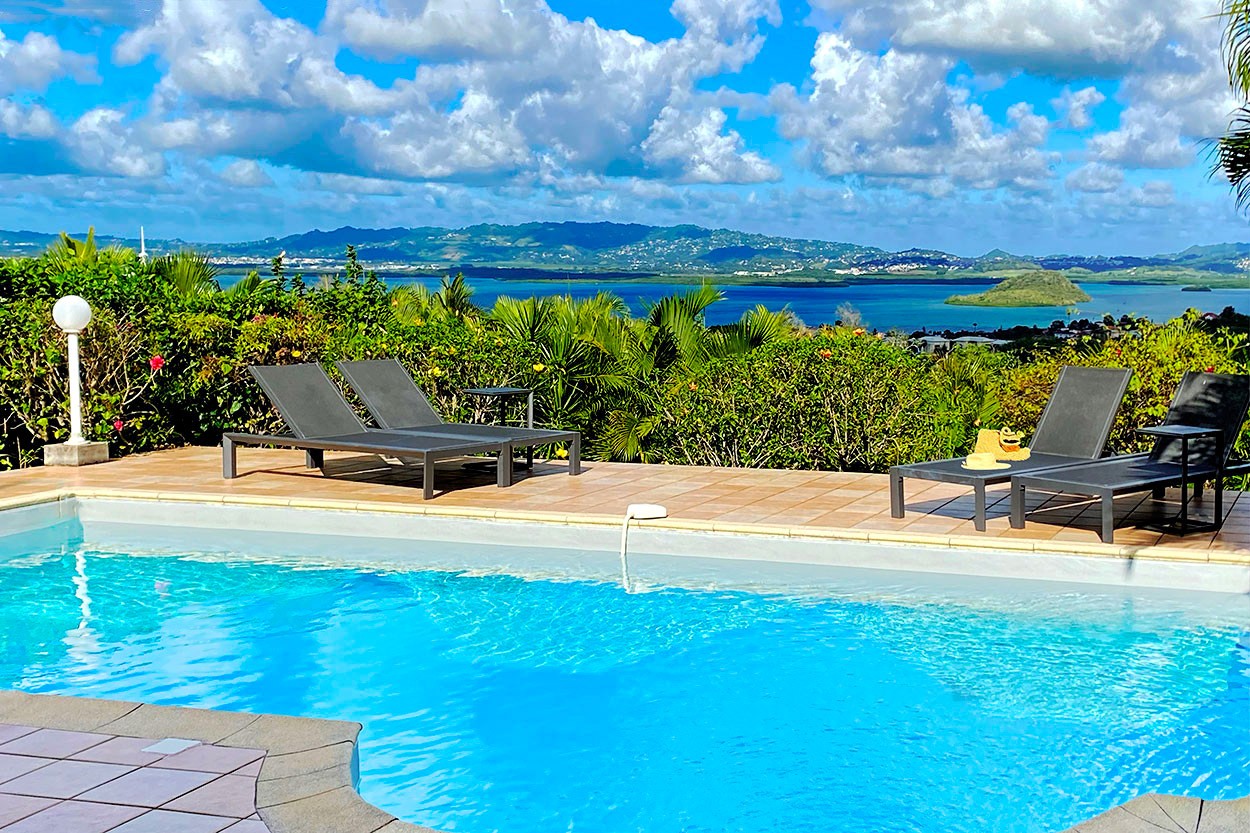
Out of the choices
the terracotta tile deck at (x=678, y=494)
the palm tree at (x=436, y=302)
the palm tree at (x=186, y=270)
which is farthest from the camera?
the palm tree at (x=186, y=270)

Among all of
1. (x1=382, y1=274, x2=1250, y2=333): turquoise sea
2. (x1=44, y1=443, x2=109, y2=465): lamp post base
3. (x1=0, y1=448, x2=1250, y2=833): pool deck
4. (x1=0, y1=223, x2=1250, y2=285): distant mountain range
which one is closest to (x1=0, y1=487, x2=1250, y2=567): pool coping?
(x1=0, y1=448, x2=1250, y2=833): pool deck

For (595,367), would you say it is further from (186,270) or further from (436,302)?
(186,270)

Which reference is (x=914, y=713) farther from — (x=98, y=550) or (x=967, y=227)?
(x=967, y=227)

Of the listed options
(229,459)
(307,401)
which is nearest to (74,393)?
(229,459)

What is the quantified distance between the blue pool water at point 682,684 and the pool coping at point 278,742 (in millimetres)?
472

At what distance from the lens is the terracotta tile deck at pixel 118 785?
341cm

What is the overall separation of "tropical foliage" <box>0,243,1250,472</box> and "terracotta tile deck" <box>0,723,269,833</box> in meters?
7.09

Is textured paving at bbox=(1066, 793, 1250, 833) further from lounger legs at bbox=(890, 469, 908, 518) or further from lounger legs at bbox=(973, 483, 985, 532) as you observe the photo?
lounger legs at bbox=(890, 469, 908, 518)

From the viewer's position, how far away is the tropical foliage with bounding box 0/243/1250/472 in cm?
1030

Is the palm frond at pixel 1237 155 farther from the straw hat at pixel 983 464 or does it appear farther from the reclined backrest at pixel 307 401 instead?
the reclined backrest at pixel 307 401

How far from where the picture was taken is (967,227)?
3238 centimetres

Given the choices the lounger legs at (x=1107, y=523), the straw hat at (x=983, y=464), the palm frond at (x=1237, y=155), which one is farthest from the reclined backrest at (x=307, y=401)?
the palm frond at (x=1237, y=155)

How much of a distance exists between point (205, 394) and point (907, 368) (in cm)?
641

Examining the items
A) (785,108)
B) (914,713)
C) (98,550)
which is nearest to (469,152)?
(785,108)
